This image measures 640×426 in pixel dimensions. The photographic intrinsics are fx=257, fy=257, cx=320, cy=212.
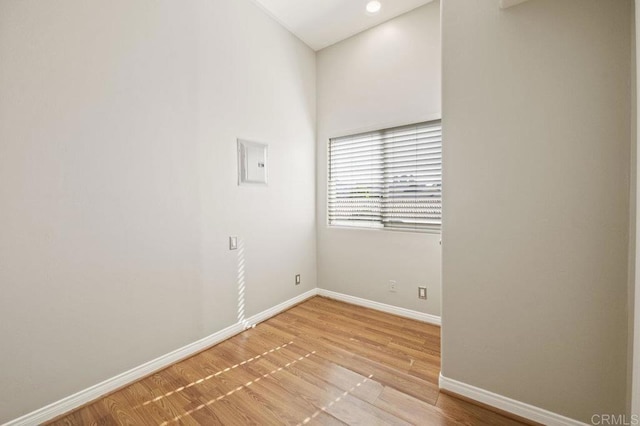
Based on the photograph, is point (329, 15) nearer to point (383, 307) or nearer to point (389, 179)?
point (389, 179)

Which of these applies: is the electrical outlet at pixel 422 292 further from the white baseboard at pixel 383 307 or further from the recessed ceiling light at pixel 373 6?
the recessed ceiling light at pixel 373 6

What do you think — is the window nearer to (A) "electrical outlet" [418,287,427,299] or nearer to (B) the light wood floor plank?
(A) "electrical outlet" [418,287,427,299]

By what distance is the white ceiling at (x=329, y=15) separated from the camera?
8.56 ft

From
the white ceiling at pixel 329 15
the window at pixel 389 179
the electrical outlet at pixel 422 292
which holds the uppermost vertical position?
the white ceiling at pixel 329 15

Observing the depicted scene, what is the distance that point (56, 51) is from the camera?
150 cm

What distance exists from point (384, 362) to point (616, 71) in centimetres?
223

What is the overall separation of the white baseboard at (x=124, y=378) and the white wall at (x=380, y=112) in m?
1.24

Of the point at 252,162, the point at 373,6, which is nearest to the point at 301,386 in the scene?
the point at 252,162

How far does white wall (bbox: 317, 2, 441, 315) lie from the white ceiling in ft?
0.33

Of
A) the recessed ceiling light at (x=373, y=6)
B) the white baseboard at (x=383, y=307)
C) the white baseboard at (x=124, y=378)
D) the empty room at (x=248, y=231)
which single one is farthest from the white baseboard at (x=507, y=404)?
the recessed ceiling light at (x=373, y=6)

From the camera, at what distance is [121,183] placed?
1761 millimetres

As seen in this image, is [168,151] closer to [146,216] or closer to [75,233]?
[146,216]

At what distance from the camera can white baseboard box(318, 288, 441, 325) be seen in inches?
105

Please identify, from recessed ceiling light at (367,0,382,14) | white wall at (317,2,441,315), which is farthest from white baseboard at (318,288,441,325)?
recessed ceiling light at (367,0,382,14)
